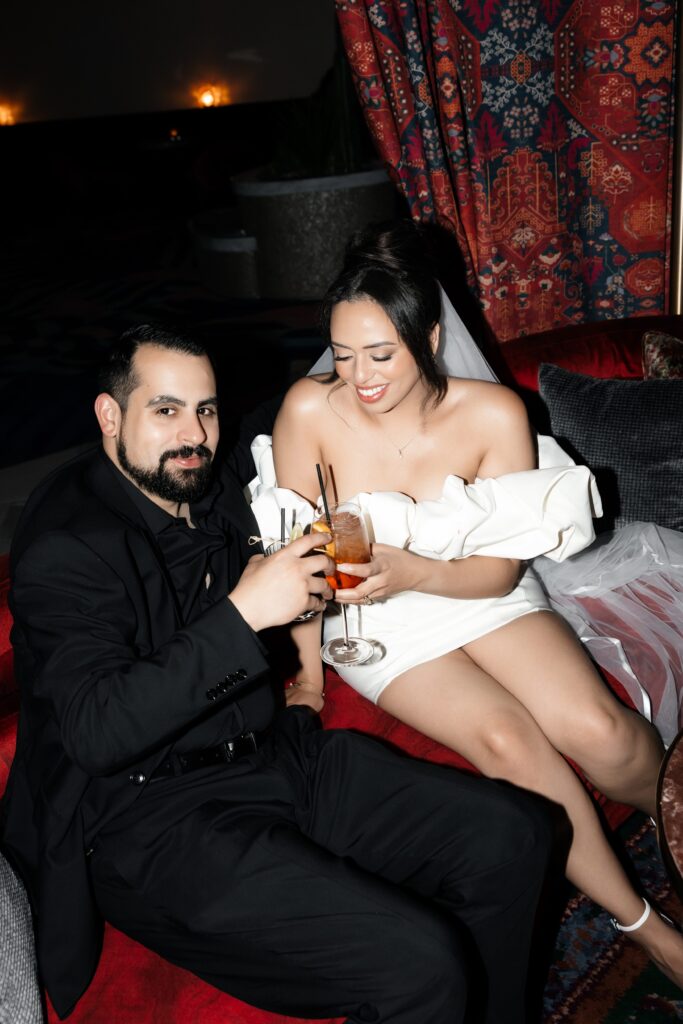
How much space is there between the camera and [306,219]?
758cm

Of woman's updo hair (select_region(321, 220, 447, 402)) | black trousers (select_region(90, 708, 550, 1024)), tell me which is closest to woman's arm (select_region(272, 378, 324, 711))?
woman's updo hair (select_region(321, 220, 447, 402))

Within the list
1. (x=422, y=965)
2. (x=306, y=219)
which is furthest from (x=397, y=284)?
(x=306, y=219)

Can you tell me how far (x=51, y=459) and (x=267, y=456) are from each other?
209cm

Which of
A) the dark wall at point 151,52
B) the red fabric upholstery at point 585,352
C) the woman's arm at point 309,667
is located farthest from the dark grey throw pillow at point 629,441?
the dark wall at point 151,52

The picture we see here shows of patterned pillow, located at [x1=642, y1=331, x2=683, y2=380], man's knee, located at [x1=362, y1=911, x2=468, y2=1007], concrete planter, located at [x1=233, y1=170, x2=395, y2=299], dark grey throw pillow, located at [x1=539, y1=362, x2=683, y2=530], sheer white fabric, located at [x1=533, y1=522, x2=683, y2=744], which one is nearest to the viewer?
man's knee, located at [x1=362, y1=911, x2=468, y2=1007]

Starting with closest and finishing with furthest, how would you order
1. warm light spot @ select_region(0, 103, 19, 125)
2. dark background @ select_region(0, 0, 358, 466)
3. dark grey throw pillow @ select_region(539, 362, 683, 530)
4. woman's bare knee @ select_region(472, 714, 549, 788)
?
woman's bare knee @ select_region(472, 714, 549, 788) < dark grey throw pillow @ select_region(539, 362, 683, 530) < dark background @ select_region(0, 0, 358, 466) < warm light spot @ select_region(0, 103, 19, 125)

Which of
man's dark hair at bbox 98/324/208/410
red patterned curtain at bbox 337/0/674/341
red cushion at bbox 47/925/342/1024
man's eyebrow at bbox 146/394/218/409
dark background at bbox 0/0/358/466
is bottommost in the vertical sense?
red cushion at bbox 47/925/342/1024

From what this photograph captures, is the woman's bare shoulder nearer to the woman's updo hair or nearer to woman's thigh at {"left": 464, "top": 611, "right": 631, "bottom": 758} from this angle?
the woman's updo hair

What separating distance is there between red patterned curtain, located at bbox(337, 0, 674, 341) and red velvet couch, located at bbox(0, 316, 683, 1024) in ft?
1.50

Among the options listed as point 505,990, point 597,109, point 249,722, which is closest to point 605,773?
point 505,990

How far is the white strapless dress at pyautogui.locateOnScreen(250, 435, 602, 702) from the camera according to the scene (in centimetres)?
224

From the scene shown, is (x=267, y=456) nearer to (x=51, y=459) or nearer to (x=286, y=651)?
(x=286, y=651)

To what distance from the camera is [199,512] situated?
2.03m

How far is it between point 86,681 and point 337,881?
0.57 m
